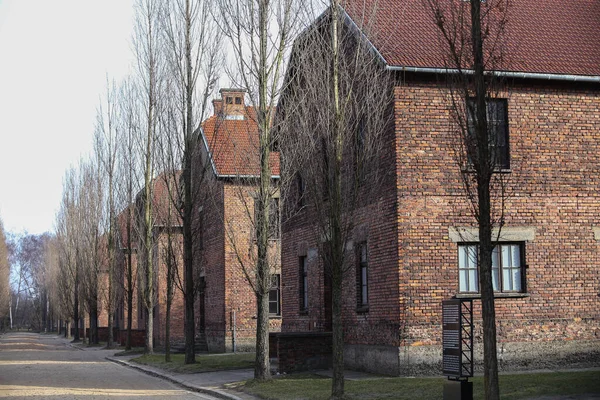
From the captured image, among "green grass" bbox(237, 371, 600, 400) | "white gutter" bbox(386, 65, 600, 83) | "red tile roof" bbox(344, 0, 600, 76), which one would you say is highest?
"red tile roof" bbox(344, 0, 600, 76)

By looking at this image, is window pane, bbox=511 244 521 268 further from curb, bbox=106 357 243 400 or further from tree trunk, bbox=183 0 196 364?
tree trunk, bbox=183 0 196 364

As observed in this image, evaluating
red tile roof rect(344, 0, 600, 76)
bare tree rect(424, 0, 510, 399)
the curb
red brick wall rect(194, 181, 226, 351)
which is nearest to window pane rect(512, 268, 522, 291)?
red tile roof rect(344, 0, 600, 76)

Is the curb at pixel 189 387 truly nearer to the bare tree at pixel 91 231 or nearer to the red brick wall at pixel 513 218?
the red brick wall at pixel 513 218

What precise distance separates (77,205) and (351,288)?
3802 cm

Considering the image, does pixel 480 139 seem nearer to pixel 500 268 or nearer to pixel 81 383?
pixel 500 268

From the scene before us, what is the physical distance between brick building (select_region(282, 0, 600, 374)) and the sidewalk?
3.45 metres

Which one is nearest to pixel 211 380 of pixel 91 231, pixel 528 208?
pixel 528 208

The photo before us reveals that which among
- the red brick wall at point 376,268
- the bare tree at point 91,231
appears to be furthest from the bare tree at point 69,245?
the red brick wall at point 376,268

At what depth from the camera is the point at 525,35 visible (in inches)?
893

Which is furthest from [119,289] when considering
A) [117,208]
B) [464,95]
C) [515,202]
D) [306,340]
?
[464,95]

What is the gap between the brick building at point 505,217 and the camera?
20.0 meters

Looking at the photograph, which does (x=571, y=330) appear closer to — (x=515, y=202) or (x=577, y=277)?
(x=577, y=277)

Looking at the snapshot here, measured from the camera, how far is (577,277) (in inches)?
823

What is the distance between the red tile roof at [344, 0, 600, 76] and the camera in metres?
20.6
